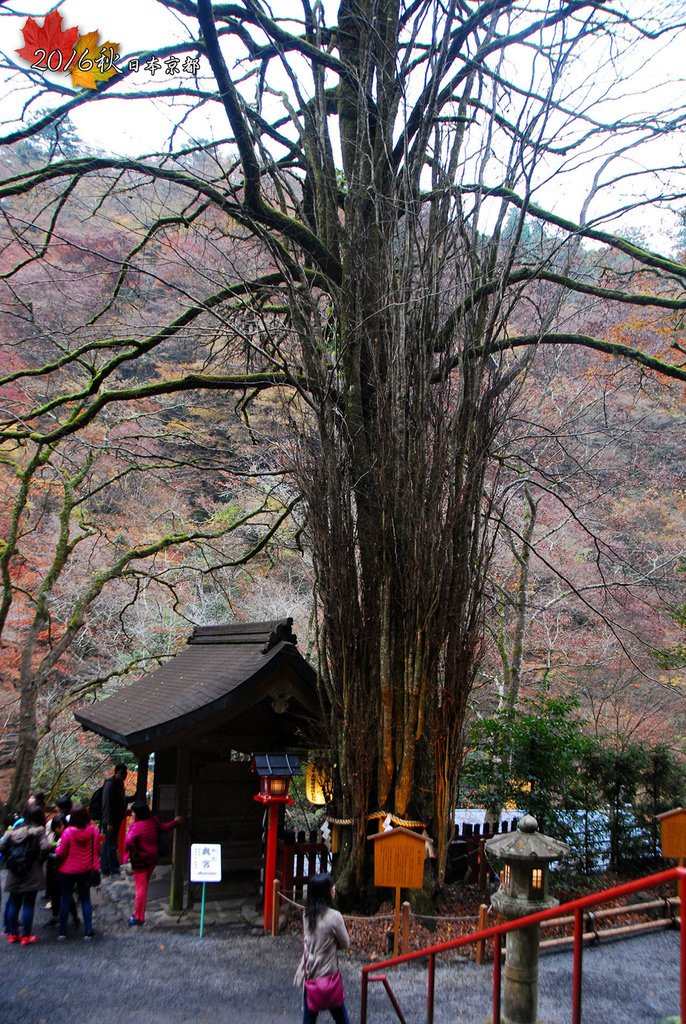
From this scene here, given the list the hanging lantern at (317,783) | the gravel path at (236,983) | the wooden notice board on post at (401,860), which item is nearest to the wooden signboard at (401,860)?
the wooden notice board on post at (401,860)

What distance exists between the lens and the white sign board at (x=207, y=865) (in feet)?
22.5

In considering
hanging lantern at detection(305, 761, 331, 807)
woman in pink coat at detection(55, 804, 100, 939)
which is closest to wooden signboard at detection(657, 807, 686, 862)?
hanging lantern at detection(305, 761, 331, 807)

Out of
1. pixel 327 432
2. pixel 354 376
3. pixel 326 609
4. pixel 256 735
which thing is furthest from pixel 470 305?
pixel 256 735

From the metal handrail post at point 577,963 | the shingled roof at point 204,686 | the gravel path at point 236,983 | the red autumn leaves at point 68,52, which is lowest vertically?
Answer: the gravel path at point 236,983

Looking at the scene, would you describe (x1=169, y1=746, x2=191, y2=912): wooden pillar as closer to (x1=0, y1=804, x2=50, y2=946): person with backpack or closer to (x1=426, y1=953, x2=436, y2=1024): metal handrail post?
(x1=0, y1=804, x2=50, y2=946): person with backpack

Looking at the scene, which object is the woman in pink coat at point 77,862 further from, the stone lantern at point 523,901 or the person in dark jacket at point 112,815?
the stone lantern at point 523,901

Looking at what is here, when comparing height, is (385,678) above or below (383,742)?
above

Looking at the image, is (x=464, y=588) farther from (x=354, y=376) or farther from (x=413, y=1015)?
(x=413, y=1015)

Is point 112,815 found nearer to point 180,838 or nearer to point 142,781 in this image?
point 142,781

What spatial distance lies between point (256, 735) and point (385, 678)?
1924mm

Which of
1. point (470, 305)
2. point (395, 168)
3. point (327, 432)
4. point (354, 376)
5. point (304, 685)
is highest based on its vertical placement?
point (395, 168)

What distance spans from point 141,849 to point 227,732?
4.48 feet

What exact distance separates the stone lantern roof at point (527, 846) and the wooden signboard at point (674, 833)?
3.25 metres

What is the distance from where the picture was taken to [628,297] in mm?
7539
